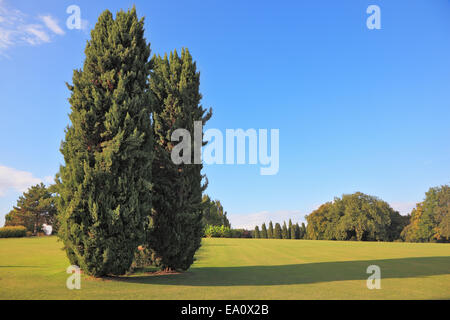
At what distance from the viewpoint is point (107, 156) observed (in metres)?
12.0

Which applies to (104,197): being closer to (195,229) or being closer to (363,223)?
(195,229)

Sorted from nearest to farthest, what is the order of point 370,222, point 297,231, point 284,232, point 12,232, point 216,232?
point 12,232 < point 216,232 < point 370,222 < point 284,232 < point 297,231

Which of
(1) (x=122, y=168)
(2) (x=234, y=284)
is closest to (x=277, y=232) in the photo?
(2) (x=234, y=284)

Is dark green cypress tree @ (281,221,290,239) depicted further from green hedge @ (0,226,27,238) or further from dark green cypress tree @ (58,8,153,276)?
dark green cypress tree @ (58,8,153,276)

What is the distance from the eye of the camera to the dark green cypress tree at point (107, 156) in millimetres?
11805

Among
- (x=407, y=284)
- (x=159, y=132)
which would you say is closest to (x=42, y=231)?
(x=159, y=132)

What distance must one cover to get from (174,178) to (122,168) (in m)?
3.09

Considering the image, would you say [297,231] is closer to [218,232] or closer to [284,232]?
[284,232]

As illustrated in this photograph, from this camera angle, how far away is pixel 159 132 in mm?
15492

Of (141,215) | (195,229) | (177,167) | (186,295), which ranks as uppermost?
(177,167)

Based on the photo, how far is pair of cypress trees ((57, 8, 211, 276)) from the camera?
11.9 meters

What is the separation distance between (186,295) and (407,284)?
9.32 metres

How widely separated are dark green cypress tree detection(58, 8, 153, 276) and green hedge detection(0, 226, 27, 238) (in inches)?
1395

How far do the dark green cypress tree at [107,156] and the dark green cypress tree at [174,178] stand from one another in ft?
5.66
